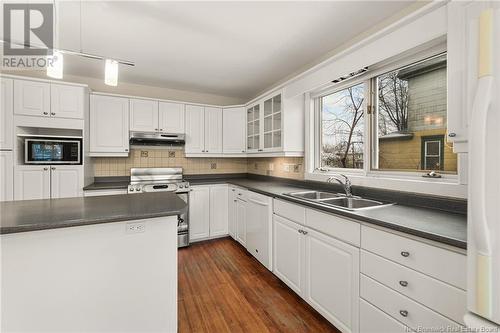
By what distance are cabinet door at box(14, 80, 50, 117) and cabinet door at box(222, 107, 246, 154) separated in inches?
90.4

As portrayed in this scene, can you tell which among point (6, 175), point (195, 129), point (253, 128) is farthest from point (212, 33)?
point (6, 175)

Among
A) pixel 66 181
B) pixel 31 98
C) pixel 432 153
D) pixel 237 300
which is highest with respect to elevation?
pixel 31 98

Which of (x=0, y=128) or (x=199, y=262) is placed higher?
(x=0, y=128)

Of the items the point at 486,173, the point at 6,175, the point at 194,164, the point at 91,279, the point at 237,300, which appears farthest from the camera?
the point at 194,164

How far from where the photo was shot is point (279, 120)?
116 inches

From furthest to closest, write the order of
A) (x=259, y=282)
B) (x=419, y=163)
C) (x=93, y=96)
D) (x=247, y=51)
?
(x=93, y=96) < (x=247, y=51) < (x=259, y=282) < (x=419, y=163)

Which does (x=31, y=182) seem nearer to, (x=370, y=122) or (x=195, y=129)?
(x=195, y=129)

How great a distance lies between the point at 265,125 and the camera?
3.30 m

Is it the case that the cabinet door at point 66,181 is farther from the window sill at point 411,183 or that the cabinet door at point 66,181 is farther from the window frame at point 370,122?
the window sill at point 411,183

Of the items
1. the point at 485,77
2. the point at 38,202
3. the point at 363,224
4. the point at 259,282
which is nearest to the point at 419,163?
the point at 363,224

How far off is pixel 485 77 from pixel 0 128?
12.8 ft

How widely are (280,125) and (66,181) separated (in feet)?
8.85

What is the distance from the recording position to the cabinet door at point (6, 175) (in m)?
2.50

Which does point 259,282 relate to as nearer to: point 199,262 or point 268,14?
point 199,262
